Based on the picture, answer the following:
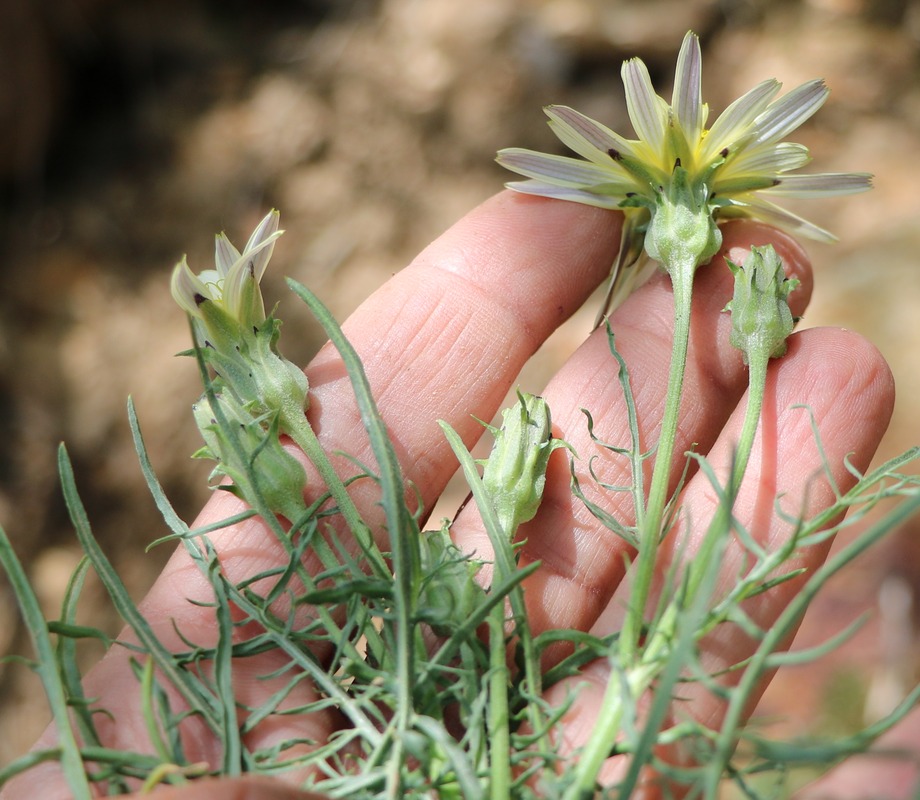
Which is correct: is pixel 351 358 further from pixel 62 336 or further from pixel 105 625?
pixel 62 336

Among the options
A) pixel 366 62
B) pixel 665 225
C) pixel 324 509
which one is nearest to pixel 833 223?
pixel 366 62

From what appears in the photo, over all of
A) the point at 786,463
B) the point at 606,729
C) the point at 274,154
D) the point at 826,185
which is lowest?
the point at 606,729

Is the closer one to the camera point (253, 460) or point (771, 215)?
point (253, 460)

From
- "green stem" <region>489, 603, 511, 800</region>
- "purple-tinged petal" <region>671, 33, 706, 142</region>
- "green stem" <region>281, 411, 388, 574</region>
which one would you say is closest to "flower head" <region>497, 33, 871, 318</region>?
"purple-tinged petal" <region>671, 33, 706, 142</region>

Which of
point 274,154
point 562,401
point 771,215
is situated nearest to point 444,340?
point 562,401

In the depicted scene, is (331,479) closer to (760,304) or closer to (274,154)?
(760,304)

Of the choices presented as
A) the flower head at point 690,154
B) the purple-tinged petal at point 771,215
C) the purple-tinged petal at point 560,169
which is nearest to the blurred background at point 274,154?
the purple-tinged petal at point 771,215

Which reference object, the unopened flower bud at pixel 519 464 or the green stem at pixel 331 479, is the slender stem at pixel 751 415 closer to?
the unopened flower bud at pixel 519 464
